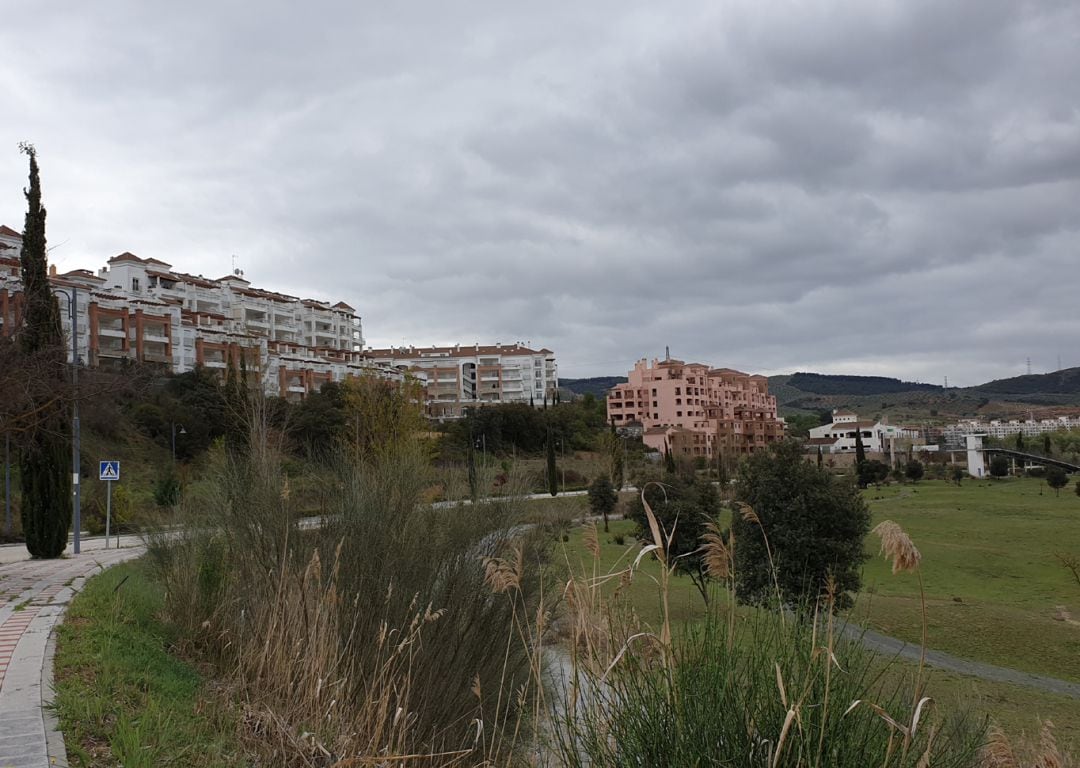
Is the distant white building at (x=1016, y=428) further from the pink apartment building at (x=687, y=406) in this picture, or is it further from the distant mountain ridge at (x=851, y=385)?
the distant mountain ridge at (x=851, y=385)

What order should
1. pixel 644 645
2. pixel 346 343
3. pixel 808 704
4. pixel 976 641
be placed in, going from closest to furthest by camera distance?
pixel 808 704 < pixel 644 645 < pixel 976 641 < pixel 346 343

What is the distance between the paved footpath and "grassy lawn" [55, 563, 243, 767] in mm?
97

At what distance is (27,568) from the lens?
45.7 ft

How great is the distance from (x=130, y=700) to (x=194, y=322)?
5908 cm

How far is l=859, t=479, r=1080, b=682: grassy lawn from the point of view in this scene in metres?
15.5

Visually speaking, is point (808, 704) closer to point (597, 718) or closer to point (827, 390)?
point (597, 718)

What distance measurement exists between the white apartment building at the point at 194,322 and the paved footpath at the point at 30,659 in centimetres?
2832

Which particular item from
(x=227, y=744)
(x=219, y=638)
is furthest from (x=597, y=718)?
(x=219, y=638)

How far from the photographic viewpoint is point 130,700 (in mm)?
5156

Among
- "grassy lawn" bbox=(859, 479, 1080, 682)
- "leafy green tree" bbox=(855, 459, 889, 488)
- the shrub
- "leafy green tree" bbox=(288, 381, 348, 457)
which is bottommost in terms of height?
"grassy lawn" bbox=(859, 479, 1080, 682)

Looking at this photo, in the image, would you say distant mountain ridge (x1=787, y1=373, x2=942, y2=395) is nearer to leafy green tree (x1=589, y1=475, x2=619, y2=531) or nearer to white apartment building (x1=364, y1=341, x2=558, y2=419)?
white apartment building (x1=364, y1=341, x2=558, y2=419)

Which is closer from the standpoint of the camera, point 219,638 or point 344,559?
point 344,559

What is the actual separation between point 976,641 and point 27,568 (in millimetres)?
17330

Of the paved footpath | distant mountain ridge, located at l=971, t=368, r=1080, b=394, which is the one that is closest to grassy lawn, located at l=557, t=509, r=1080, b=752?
the paved footpath
